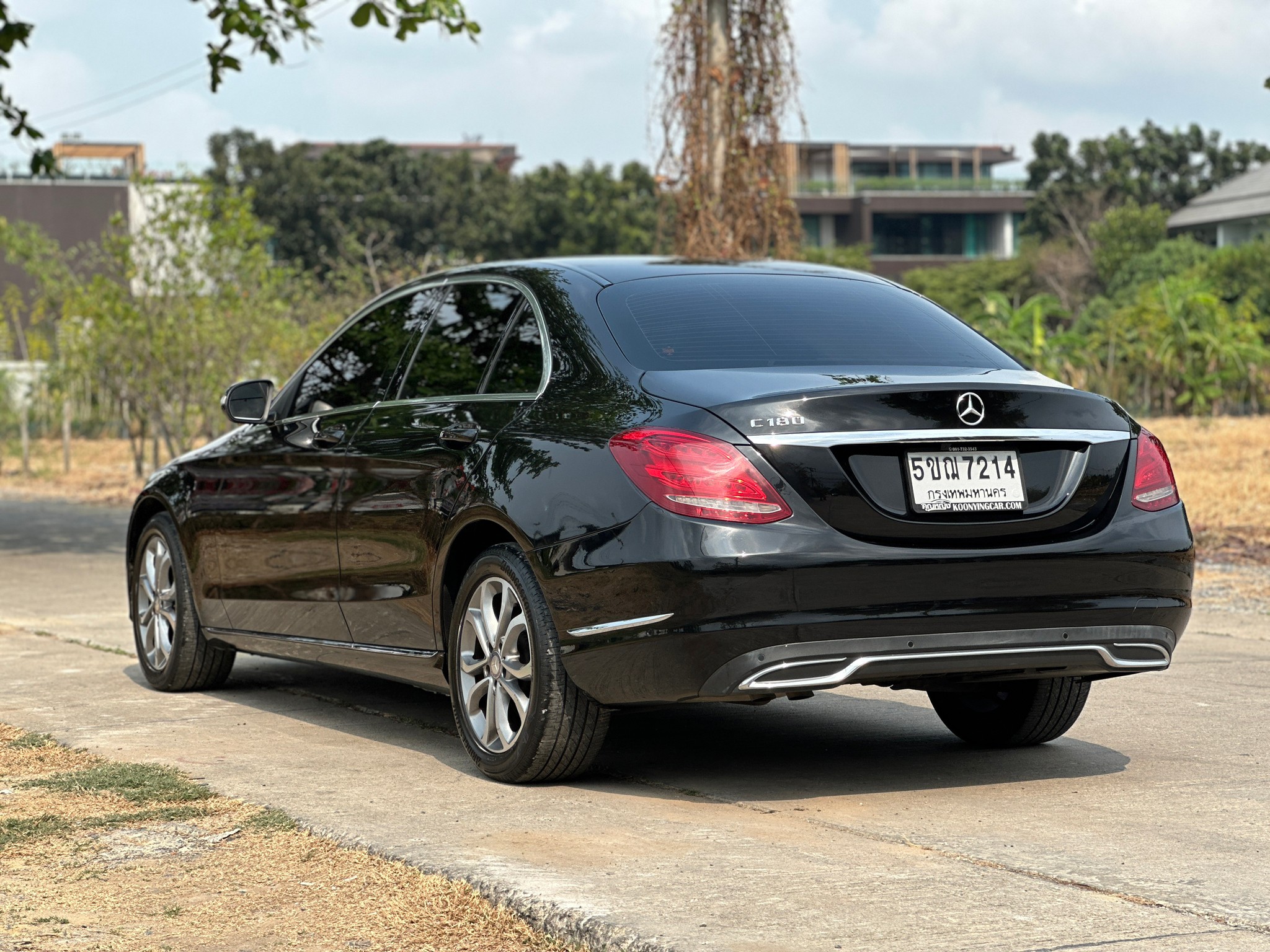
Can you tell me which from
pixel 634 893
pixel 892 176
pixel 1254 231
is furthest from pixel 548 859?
pixel 892 176

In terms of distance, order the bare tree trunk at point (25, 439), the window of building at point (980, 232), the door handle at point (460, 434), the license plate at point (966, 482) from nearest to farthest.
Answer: the license plate at point (966, 482) < the door handle at point (460, 434) < the bare tree trunk at point (25, 439) < the window of building at point (980, 232)

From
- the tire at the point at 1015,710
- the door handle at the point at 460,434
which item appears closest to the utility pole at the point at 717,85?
the tire at the point at 1015,710

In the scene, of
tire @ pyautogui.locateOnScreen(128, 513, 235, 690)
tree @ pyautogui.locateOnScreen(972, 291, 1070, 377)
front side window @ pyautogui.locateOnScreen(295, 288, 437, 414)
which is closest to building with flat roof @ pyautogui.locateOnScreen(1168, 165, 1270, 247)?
tree @ pyautogui.locateOnScreen(972, 291, 1070, 377)

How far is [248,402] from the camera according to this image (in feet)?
23.4

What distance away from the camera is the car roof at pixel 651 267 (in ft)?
19.7

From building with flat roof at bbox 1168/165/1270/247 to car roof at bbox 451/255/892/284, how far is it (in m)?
60.8

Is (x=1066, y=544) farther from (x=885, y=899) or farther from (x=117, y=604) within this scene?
(x=117, y=604)

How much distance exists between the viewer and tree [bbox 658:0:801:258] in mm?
15266

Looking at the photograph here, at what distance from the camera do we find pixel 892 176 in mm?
92062

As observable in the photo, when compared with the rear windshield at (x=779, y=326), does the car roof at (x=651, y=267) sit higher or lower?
higher

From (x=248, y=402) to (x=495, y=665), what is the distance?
215 centimetres

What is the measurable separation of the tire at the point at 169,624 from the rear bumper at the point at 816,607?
2.86 m

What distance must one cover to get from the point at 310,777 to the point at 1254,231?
65085 millimetres

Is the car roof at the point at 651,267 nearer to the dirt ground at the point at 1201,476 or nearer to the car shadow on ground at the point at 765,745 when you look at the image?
the car shadow on ground at the point at 765,745
